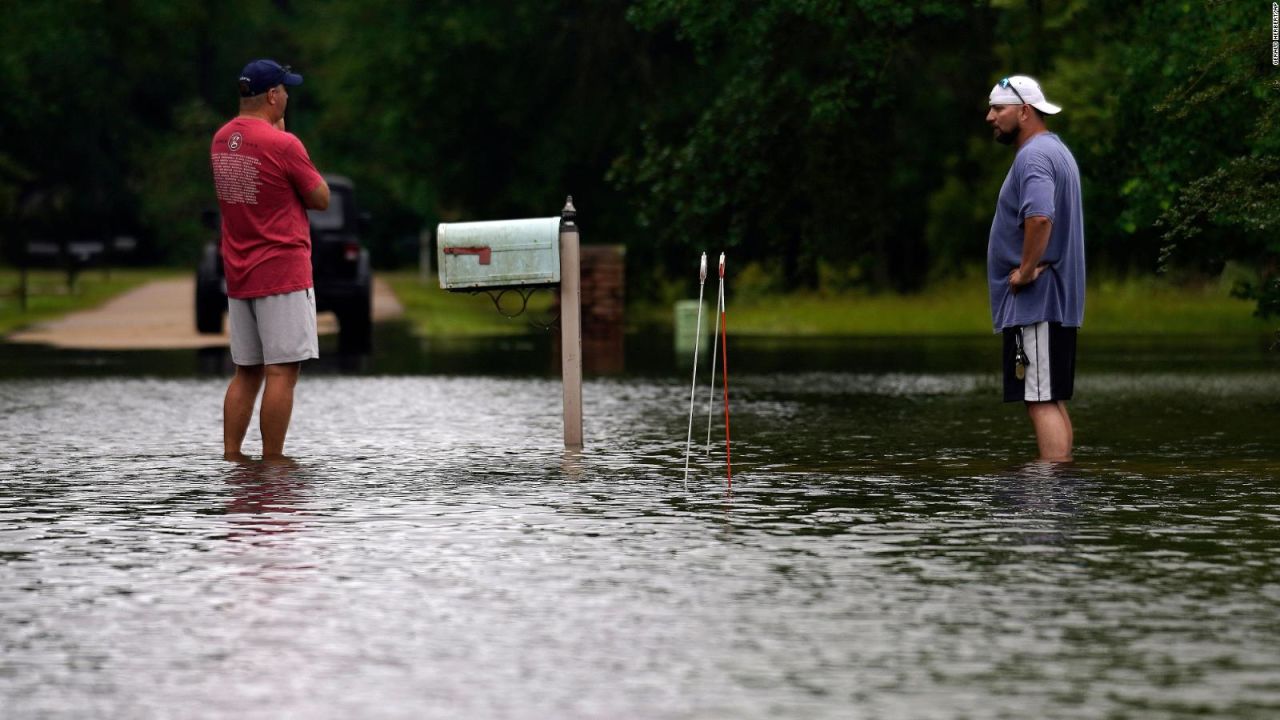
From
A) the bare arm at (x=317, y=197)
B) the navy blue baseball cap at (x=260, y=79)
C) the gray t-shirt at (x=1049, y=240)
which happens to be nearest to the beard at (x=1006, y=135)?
the gray t-shirt at (x=1049, y=240)

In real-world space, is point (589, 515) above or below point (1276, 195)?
below

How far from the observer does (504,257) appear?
13.5 metres

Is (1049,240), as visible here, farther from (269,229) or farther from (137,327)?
(137,327)

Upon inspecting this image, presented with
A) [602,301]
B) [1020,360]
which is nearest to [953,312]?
[602,301]

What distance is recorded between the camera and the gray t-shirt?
12.0 metres

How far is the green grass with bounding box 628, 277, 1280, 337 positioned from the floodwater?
1555 centimetres

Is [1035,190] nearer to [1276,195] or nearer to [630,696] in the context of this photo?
[1276,195]

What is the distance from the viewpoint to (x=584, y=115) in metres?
44.0

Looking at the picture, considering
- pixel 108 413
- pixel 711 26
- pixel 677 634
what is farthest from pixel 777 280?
pixel 677 634

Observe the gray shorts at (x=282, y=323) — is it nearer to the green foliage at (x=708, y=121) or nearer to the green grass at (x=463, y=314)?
the green foliage at (x=708, y=121)

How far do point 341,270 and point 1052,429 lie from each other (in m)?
17.3

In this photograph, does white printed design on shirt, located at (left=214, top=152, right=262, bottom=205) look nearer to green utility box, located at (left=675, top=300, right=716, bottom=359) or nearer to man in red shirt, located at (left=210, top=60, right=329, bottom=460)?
man in red shirt, located at (left=210, top=60, right=329, bottom=460)

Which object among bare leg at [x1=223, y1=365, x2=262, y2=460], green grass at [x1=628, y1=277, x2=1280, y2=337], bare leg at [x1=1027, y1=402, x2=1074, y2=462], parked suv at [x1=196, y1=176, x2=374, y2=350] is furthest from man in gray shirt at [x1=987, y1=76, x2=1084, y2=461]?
green grass at [x1=628, y1=277, x2=1280, y2=337]

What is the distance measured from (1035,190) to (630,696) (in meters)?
5.80
